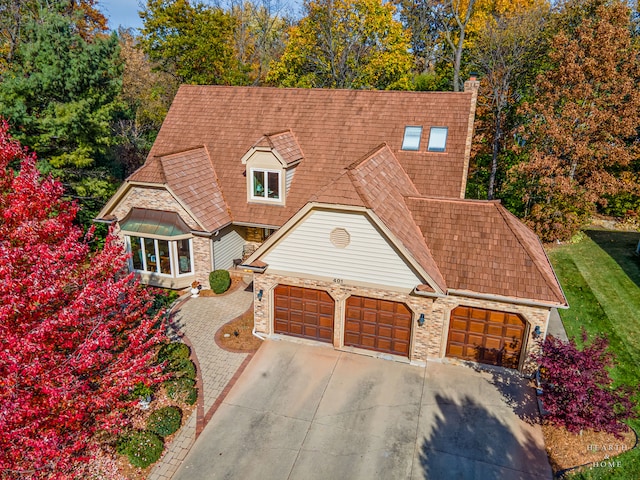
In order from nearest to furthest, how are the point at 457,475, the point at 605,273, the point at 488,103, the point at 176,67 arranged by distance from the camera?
the point at 457,475 → the point at 605,273 → the point at 488,103 → the point at 176,67

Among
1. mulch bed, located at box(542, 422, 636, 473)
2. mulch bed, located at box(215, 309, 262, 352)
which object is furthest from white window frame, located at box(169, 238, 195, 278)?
mulch bed, located at box(542, 422, 636, 473)

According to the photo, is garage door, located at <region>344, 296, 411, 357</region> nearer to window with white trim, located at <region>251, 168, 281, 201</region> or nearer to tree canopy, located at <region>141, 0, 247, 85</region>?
window with white trim, located at <region>251, 168, 281, 201</region>

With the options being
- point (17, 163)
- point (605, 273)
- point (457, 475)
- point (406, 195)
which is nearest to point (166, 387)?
point (457, 475)

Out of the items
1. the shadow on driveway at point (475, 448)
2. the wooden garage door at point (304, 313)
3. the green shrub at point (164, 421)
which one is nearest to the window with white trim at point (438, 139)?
the wooden garage door at point (304, 313)

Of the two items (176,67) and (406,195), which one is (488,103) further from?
(176,67)

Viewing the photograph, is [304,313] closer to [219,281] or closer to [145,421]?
[219,281]

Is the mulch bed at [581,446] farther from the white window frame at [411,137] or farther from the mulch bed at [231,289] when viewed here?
the mulch bed at [231,289]
